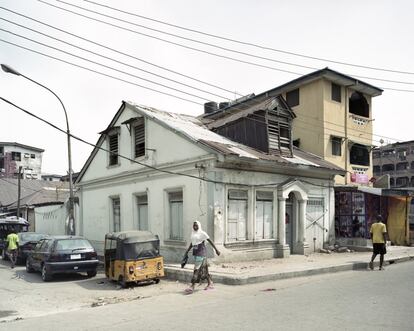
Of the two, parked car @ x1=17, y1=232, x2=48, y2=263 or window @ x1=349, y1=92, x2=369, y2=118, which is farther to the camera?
window @ x1=349, y1=92, x2=369, y2=118

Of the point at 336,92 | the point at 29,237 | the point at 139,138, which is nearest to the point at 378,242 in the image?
the point at 139,138

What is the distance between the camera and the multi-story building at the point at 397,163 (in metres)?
81.4

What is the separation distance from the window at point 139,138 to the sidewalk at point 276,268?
6539 millimetres

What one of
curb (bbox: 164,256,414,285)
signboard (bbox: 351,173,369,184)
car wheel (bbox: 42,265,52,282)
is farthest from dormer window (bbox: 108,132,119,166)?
signboard (bbox: 351,173,369,184)

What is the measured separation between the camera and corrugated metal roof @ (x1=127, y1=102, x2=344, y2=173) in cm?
1660

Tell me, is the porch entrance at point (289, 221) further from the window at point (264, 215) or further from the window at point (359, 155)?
the window at point (359, 155)

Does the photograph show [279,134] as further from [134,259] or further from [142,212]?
[134,259]

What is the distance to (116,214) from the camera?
22.7 m

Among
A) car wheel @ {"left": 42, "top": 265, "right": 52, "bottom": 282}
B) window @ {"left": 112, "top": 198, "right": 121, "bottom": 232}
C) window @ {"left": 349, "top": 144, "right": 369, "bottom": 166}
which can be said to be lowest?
car wheel @ {"left": 42, "top": 265, "right": 52, "bottom": 282}

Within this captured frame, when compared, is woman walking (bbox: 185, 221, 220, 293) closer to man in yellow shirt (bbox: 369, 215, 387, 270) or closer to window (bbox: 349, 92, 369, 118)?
man in yellow shirt (bbox: 369, 215, 387, 270)

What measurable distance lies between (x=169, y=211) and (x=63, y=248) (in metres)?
4.58

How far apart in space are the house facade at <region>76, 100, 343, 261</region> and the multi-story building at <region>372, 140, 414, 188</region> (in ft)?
217

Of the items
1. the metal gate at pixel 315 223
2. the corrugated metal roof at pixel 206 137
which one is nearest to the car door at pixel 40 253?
the corrugated metal roof at pixel 206 137

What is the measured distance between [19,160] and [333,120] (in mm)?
69625
